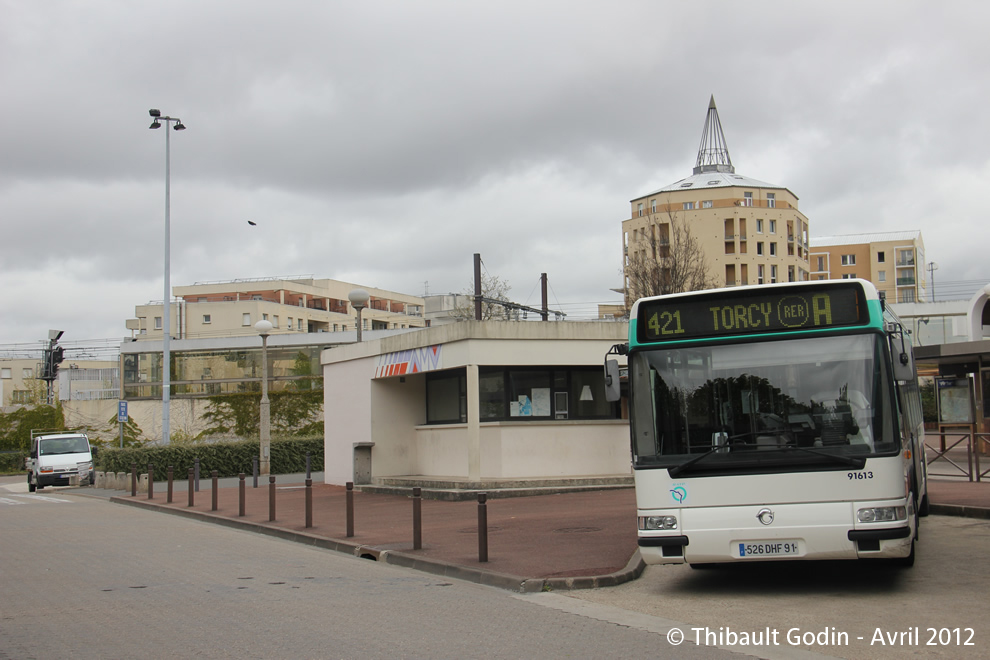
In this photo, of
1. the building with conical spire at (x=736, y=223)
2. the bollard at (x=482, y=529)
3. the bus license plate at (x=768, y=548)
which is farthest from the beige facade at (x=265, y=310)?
the bus license plate at (x=768, y=548)

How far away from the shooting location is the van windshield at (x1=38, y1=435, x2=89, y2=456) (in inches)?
1414

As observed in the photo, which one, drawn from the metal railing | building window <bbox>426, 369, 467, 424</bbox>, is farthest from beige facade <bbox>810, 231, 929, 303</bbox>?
building window <bbox>426, 369, 467, 424</bbox>

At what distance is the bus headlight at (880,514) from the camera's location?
27.7ft

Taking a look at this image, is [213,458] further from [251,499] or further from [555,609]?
[555,609]

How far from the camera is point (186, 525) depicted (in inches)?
727

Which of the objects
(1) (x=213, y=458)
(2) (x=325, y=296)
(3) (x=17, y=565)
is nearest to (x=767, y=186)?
(2) (x=325, y=296)

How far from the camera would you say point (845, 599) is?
880cm

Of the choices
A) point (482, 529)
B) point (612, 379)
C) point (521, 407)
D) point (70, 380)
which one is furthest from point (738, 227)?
point (612, 379)

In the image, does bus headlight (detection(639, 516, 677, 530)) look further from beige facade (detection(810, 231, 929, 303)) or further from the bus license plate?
beige facade (detection(810, 231, 929, 303))

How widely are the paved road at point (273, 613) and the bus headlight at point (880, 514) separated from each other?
79.9 inches

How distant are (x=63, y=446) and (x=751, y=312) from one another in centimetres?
3317

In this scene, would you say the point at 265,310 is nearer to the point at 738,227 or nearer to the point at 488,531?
the point at 738,227

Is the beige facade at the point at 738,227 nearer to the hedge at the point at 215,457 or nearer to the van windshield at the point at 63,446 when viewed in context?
the hedge at the point at 215,457

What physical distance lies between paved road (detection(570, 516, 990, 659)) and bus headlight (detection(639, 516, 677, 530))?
2.38ft
